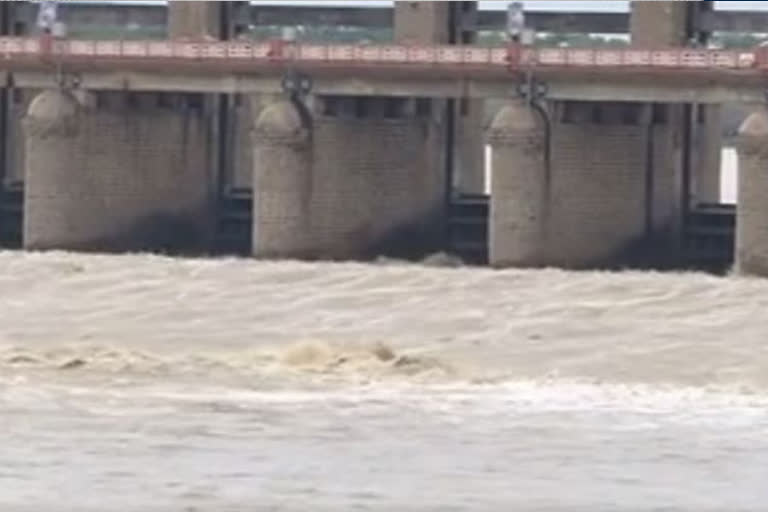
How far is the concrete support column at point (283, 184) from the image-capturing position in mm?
53656

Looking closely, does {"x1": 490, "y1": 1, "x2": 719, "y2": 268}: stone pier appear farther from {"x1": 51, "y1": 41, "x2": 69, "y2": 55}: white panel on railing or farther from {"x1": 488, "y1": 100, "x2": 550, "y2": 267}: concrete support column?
{"x1": 51, "y1": 41, "x2": 69, "y2": 55}: white panel on railing

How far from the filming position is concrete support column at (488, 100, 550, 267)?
5178 centimetres

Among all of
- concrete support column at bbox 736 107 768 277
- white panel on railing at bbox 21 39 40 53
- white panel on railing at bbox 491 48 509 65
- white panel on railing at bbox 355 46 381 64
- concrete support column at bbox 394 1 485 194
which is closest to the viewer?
concrete support column at bbox 736 107 768 277

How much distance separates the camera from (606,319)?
139ft

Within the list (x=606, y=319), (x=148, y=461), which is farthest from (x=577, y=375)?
(x=148, y=461)

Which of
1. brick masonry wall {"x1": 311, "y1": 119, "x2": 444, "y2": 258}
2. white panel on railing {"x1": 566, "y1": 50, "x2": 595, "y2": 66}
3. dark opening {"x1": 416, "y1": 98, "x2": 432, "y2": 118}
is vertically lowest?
brick masonry wall {"x1": 311, "y1": 119, "x2": 444, "y2": 258}

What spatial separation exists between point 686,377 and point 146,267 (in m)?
17.3

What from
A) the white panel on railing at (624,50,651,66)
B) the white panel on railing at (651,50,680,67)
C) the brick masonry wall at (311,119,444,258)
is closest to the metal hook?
the brick masonry wall at (311,119,444,258)

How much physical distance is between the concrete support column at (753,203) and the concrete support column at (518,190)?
3.77 metres

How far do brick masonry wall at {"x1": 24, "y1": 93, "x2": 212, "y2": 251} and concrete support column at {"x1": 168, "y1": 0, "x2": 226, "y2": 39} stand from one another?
70.4 inches

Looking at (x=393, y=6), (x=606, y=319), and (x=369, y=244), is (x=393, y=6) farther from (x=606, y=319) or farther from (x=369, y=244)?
(x=606, y=319)

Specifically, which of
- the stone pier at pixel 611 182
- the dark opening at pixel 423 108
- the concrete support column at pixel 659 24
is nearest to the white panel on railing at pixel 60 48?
the dark opening at pixel 423 108

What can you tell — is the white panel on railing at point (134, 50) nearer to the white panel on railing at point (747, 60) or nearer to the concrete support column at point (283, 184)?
the concrete support column at point (283, 184)

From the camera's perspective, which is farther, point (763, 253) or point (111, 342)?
point (763, 253)
